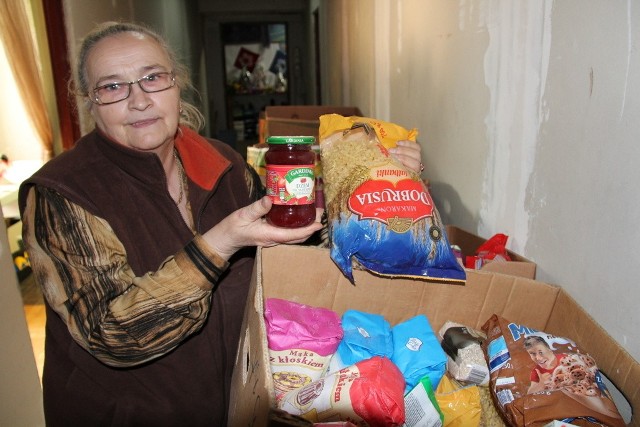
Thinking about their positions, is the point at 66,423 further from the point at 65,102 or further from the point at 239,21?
the point at 239,21

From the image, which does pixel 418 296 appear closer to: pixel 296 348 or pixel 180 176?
pixel 296 348

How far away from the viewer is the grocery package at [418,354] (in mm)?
951

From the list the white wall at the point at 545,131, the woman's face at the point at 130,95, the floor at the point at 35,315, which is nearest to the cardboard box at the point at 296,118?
the white wall at the point at 545,131

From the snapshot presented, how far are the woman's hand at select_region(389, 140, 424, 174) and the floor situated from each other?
83.5 inches

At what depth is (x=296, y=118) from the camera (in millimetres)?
3191

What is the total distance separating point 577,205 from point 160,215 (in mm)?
966

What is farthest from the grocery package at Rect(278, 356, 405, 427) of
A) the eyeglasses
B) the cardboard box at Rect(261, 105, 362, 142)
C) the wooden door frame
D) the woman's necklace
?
the wooden door frame

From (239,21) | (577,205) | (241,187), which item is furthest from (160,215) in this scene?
(239,21)

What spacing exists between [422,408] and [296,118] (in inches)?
102

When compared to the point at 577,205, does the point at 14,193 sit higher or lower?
lower

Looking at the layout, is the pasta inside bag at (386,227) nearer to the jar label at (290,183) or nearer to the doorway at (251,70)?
the jar label at (290,183)

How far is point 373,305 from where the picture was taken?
1129 millimetres

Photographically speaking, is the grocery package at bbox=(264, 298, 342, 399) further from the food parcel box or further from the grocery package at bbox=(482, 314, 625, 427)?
the grocery package at bbox=(482, 314, 625, 427)

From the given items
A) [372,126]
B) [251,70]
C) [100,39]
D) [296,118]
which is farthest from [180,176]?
[251,70]
